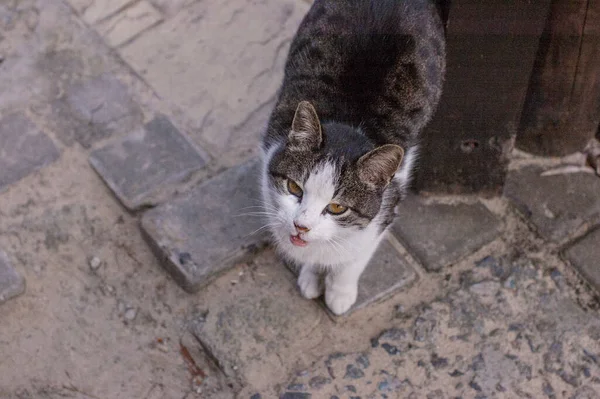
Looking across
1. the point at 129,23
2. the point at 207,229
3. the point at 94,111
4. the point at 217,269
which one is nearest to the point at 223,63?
the point at 129,23

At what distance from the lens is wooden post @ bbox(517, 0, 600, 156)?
2800 millimetres

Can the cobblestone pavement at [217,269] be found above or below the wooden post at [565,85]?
below

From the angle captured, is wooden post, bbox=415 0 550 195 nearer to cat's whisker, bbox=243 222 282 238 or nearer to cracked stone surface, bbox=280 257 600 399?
cracked stone surface, bbox=280 257 600 399

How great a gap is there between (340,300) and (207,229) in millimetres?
619

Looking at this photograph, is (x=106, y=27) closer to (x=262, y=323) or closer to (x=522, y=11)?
(x=262, y=323)

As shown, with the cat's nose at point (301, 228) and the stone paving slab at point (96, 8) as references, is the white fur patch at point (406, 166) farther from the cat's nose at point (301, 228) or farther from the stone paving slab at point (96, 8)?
the stone paving slab at point (96, 8)

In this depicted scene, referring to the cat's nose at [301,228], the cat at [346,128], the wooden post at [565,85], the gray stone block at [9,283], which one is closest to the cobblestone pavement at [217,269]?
the gray stone block at [9,283]

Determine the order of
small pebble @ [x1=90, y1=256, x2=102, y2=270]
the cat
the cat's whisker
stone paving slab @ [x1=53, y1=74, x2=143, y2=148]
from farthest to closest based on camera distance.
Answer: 1. stone paving slab @ [x1=53, y1=74, x2=143, y2=148]
2. small pebble @ [x1=90, y1=256, x2=102, y2=270]
3. the cat's whisker
4. the cat

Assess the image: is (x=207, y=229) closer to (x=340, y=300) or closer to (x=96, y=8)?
(x=340, y=300)

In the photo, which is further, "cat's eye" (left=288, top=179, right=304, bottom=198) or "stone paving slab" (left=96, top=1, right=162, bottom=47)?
"stone paving slab" (left=96, top=1, right=162, bottom=47)

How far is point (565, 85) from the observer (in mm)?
3008

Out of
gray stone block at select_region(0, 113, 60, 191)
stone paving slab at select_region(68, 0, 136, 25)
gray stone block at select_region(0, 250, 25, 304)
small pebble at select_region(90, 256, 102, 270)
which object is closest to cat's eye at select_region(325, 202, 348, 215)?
small pebble at select_region(90, 256, 102, 270)

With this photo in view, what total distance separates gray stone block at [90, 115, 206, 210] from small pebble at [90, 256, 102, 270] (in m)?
0.26

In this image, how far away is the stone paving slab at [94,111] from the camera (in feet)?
11.0
